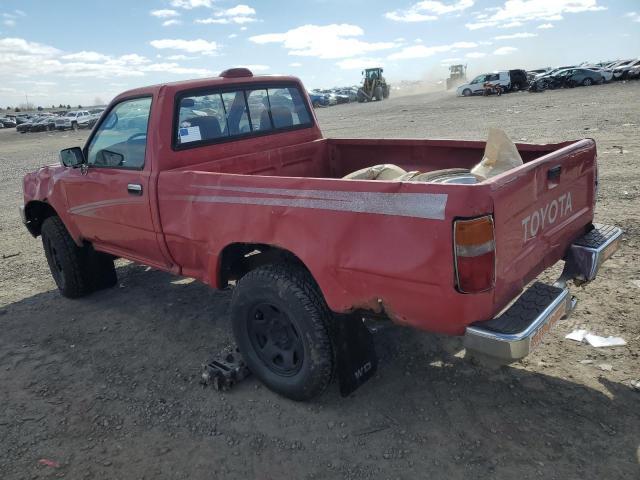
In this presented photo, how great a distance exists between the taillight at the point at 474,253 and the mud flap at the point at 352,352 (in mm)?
918

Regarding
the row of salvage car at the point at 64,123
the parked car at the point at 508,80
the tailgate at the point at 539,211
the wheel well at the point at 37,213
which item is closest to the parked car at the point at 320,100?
the parked car at the point at 508,80

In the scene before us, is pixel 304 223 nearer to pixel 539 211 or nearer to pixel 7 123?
pixel 539 211

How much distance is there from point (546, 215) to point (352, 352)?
137 cm

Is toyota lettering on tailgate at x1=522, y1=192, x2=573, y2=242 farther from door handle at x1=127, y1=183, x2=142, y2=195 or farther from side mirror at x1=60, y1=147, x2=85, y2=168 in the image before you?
side mirror at x1=60, y1=147, x2=85, y2=168

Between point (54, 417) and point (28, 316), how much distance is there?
6.56 feet

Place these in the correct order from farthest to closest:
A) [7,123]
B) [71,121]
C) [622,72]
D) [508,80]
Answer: [7,123]
[71,121]
[508,80]
[622,72]

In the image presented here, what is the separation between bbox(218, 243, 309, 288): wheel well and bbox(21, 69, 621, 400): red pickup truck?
1 cm

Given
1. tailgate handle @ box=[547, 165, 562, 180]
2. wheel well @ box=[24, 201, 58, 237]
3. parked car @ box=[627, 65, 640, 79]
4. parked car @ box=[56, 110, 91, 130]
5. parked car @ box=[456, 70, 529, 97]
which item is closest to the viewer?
tailgate handle @ box=[547, 165, 562, 180]

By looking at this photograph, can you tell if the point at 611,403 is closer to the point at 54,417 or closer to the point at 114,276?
the point at 54,417

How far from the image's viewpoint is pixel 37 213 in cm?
531

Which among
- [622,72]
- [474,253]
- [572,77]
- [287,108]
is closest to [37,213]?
[287,108]

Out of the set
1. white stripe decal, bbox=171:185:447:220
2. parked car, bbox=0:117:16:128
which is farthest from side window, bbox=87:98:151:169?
parked car, bbox=0:117:16:128

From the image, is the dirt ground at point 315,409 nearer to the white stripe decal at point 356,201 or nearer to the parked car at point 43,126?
the white stripe decal at point 356,201

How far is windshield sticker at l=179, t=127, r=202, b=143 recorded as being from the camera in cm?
384
